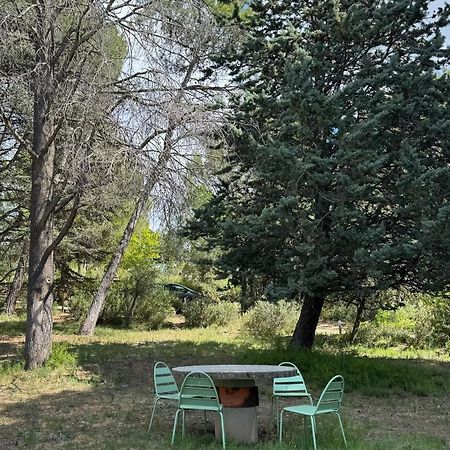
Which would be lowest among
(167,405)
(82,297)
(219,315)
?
(167,405)

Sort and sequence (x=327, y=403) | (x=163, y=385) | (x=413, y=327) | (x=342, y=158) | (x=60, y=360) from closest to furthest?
(x=327, y=403) → (x=163, y=385) → (x=342, y=158) → (x=60, y=360) → (x=413, y=327)

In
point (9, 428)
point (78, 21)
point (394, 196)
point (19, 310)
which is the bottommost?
point (9, 428)

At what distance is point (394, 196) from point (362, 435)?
408cm

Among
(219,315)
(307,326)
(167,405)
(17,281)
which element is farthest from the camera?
(219,315)

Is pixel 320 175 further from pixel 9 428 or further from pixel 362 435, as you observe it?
pixel 9 428

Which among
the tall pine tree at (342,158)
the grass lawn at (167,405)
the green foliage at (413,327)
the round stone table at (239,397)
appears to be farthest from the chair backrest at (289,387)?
the green foliage at (413,327)

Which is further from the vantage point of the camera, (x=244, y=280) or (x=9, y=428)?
(x=244, y=280)

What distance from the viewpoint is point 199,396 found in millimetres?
5176

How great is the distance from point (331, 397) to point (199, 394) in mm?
1238

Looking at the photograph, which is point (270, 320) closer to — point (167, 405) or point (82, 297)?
point (82, 297)

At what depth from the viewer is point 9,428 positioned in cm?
562

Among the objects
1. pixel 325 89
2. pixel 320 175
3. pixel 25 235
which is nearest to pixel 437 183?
pixel 320 175

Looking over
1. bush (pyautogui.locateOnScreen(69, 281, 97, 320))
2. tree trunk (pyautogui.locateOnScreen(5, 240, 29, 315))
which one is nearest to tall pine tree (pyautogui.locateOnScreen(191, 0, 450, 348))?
tree trunk (pyautogui.locateOnScreen(5, 240, 29, 315))

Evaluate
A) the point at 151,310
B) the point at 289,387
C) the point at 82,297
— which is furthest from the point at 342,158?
the point at 82,297
